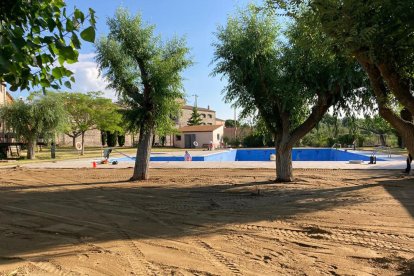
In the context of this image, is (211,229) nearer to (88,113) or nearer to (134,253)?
(134,253)

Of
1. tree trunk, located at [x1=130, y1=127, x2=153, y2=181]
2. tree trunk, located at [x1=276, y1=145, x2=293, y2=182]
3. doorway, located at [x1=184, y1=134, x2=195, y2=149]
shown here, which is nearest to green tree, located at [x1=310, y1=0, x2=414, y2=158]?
tree trunk, located at [x1=276, y1=145, x2=293, y2=182]

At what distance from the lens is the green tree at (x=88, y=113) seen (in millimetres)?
30234

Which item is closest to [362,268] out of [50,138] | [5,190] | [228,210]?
[228,210]

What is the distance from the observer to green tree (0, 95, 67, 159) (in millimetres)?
25156

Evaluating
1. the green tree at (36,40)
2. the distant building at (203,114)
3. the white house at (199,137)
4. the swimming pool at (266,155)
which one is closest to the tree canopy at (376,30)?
the green tree at (36,40)

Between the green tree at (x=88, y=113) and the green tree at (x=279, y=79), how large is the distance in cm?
1989

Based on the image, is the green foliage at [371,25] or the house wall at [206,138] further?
the house wall at [206,138]

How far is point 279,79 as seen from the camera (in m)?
11.2

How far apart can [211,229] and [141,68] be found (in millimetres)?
7935

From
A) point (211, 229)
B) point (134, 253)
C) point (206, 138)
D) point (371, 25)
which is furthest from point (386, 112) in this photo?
point (206, 138)

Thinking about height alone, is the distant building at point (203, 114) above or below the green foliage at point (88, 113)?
above

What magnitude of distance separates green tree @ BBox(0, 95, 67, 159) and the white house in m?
18.8

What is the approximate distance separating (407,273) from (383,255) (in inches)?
23.2

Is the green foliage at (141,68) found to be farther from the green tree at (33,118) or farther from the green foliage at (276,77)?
the green tree at (33,118)
